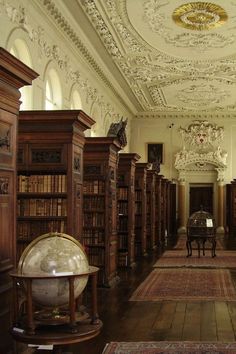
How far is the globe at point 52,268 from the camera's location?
4.05 m

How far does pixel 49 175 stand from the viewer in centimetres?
796

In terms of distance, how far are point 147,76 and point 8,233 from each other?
15769mm

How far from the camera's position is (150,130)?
1116 inches

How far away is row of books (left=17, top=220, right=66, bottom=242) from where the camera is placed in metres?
7.94

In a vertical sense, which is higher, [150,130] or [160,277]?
[150,130]

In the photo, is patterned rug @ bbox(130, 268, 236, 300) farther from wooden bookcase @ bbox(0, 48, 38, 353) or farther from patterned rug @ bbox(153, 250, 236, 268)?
wooden bookcase @ bbox(0, 48, 38, 353)

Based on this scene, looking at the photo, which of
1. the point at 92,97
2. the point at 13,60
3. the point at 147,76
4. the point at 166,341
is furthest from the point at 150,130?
the point at 13,60

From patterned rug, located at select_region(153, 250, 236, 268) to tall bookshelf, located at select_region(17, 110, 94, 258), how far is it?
644 centimetres

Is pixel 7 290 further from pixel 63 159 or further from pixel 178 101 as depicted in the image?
pixel 178 101

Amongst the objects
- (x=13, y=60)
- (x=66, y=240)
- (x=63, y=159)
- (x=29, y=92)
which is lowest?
(x=66, y=240)

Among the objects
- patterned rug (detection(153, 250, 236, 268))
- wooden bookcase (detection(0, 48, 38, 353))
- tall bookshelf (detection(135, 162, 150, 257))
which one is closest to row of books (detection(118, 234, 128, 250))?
patterned rug (detection(153, 250, 236, 268))

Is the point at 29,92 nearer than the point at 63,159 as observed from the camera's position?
No

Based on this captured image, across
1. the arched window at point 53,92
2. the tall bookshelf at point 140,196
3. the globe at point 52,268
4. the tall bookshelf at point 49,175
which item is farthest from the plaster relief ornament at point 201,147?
the globe at point 52,268

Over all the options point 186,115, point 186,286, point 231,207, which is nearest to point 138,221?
point 186,286
